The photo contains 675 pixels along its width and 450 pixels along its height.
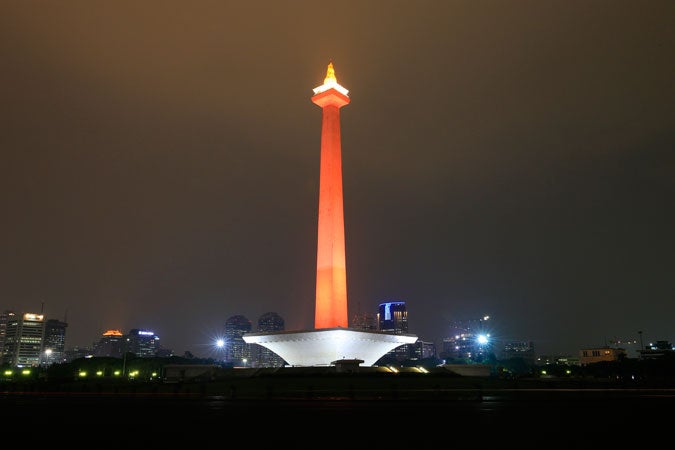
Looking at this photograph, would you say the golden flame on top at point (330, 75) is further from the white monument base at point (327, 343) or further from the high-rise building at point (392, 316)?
the high-rise building at point (392, 316)

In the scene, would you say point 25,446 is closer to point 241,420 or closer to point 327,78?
point 241,420

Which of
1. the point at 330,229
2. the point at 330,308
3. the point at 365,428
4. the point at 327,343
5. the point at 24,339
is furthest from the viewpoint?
the point at 24,339

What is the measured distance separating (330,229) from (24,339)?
591 feet

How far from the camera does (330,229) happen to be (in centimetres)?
5784

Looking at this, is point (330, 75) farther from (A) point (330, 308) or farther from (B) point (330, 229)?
(A) point (330, 308)

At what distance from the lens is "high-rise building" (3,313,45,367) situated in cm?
18750

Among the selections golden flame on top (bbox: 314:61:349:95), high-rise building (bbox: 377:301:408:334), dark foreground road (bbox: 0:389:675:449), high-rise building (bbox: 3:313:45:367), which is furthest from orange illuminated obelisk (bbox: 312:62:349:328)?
high-rise building (bbox: 3:313:45:367)

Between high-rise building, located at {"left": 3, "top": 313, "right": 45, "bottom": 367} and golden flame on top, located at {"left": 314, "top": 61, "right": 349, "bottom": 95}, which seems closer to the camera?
golden flame on top, located at {"left": 314, "top": 61, "right": 349, "bottom": 95}

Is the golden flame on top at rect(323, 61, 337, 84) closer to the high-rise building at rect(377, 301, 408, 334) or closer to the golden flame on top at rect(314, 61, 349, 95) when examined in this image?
the golden flame on top at rect(314, 61, 349, 95)

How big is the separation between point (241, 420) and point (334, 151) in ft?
157

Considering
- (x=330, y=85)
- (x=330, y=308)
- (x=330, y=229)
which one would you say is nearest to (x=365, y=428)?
(x=330, y=308)

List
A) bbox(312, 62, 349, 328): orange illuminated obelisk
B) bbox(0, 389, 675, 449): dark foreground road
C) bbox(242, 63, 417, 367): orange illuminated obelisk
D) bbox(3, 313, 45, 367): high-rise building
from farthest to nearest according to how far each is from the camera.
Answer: bbox(3, 313, 45, 367): high-rise building < bbox(312, 62, 349, 328): orange illuminated obelisk < bbox(242, 63, 417, 367): orange illuminated obelisk < bbox(0, 389, 675, 449): dark foreground road

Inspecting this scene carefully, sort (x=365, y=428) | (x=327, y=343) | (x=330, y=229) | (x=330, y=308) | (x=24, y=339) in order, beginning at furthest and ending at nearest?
(x=24, y=339) → (x=330, y=229) → (x=330, y=308) → (x=327, y=343) → (x=365, y=428)

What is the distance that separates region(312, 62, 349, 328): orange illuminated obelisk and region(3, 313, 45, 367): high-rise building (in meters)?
174
